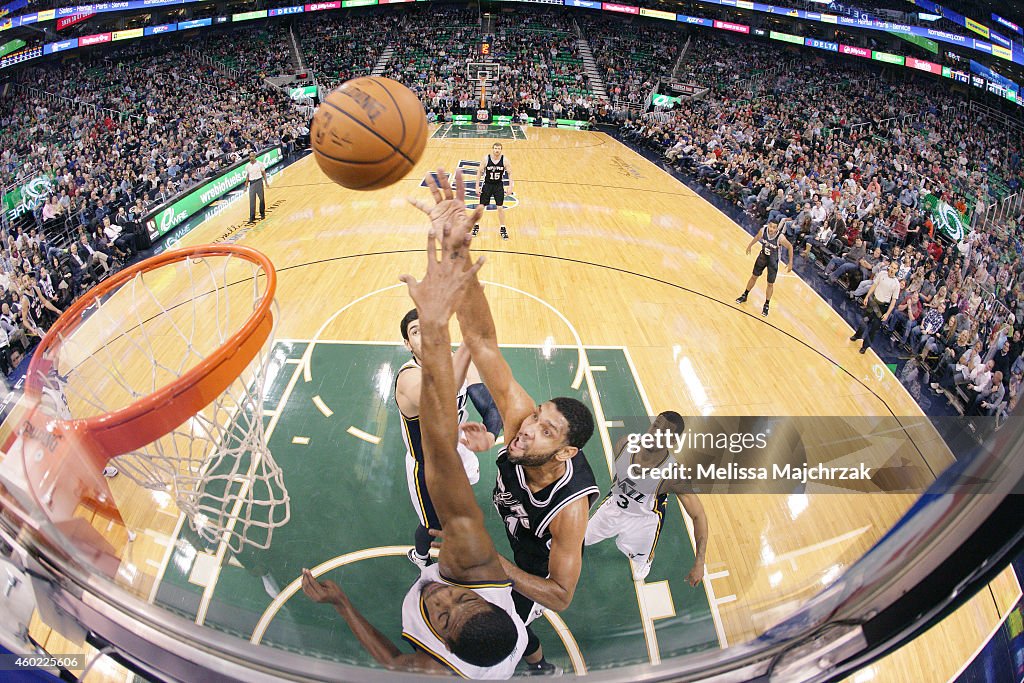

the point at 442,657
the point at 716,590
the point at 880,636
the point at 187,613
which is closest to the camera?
the point at 880,636

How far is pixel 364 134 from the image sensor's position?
343 centimetres

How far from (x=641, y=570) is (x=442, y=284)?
2.99 m

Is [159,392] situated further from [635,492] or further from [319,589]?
[635,492]

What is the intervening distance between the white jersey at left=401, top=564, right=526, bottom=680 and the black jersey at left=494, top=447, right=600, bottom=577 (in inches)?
18.7

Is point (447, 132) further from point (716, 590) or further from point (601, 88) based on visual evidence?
point (716, 590)

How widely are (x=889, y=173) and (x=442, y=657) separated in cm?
1454

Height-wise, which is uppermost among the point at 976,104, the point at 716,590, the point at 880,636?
the point at 976,104

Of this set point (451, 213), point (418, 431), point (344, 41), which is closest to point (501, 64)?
point (344, 41)

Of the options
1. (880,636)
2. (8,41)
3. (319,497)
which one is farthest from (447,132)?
(880,636)

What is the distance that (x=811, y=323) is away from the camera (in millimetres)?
8039

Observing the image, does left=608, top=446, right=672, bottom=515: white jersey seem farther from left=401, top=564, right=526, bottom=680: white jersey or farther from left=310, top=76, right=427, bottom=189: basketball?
left=310, top=76, right=427, bottom=189: basketball

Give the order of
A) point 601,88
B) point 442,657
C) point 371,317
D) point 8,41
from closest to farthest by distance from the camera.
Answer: point 442,657
point 371,317
point 8,41
point 601,88

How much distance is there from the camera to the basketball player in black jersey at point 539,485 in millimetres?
2996

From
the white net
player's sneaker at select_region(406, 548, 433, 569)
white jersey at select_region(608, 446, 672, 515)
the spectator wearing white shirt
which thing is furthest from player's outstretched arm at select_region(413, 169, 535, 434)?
the spectator wearing white shirt
